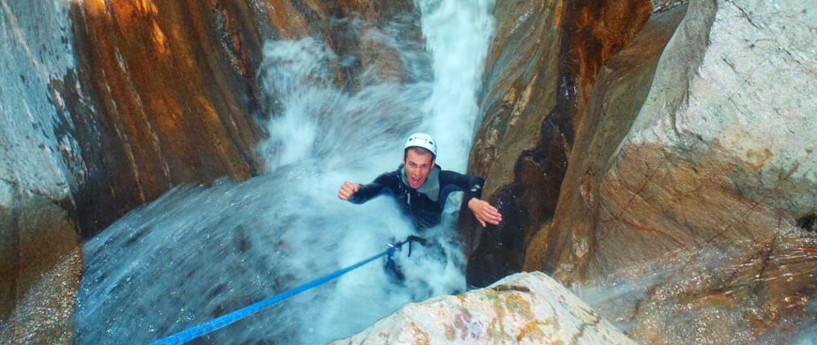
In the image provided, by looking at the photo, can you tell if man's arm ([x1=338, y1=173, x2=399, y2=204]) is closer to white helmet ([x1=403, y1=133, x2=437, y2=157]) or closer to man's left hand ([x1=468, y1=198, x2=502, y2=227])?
white helmet ([x1=403, y1=133, x2=437, y2=157])

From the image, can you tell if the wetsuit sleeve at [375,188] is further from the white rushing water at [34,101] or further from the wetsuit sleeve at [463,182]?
the white rushing water at [34,101]

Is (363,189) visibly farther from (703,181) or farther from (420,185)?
(703,181)

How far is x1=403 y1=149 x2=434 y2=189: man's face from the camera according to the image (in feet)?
14.4

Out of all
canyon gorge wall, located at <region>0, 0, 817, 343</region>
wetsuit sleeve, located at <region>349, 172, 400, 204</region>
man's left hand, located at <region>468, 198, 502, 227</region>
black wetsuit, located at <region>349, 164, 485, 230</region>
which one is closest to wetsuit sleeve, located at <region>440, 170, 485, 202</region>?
black wetsuit, located at <region>349, 164, 485, 230</region>

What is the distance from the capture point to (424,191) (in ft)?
15.1

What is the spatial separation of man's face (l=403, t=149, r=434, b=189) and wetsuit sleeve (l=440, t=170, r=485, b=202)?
6.0 inches

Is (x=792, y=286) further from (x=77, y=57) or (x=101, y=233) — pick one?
(x=77, y=57)

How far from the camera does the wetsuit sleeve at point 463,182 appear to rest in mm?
4281

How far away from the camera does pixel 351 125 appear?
20.9 feet

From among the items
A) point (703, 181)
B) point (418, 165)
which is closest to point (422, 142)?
point (418, 165)

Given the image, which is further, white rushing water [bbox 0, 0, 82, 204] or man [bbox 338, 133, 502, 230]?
man [bbox 338, 133, 502, 230]

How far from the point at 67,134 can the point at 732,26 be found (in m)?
4.59

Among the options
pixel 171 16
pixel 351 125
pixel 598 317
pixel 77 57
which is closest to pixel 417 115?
pixel 351 125

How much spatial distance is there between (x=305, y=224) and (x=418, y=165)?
183cm
